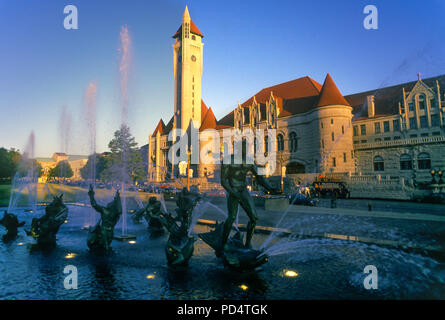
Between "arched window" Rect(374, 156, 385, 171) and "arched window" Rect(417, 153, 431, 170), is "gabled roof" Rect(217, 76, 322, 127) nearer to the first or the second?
"arched window" Rect(374, 156, 385, 171)

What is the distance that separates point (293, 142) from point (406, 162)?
16.6 m

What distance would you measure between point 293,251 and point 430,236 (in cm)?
538

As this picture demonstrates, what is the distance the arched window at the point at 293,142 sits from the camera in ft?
146

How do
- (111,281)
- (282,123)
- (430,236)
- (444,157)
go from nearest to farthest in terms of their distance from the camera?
(111,281), (430,236), (444,157), (282,123)

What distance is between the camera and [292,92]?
163 feet

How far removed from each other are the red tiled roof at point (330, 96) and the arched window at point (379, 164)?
30.4 feet

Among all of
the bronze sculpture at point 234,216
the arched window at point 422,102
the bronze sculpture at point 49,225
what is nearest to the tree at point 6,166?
the bronze sculpture at point 49,225

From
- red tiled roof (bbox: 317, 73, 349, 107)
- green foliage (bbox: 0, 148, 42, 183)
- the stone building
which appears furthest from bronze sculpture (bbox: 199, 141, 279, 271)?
green foliage (bbox: 0, 148, 42, 183)

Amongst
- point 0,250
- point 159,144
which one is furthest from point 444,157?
point 159,144

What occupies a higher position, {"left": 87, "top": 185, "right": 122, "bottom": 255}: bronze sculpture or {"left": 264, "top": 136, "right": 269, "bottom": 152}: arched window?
{"left": 264, "top": 136, "right": 269, "bottom": 152}: arched window

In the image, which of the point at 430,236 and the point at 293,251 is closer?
the point at 293,251

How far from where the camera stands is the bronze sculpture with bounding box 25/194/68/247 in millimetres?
7102

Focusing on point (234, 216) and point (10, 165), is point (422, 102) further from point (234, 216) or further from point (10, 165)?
point (10, 165)
